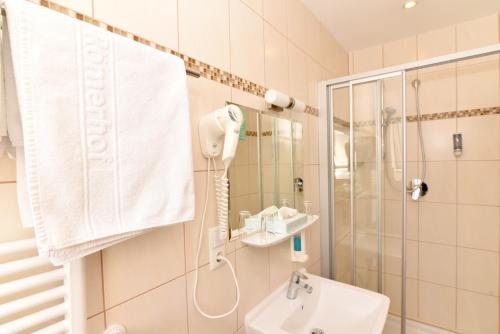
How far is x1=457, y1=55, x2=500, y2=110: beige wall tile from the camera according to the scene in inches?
71.6

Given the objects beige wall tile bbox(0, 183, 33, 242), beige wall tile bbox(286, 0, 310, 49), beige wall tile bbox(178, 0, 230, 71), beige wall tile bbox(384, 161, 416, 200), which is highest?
beige wall tile bbox(286, 0, 310, 49)

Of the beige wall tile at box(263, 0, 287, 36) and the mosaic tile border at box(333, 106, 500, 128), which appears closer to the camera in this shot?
the beige wall tile at box(263, 0, 287, 36)

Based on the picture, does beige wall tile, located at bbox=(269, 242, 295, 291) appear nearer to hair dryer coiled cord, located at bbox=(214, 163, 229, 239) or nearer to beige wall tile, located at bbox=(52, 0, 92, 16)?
hair dryer coiled cord, located at bbox=(214, 163, 229, 239)

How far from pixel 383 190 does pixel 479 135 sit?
926 millimetres

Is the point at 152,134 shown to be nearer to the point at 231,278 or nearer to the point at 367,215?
the point at 231,278

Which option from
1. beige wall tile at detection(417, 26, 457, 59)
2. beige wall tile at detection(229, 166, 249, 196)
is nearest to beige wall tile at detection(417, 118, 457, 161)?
beige wall tile at detection(417, 26, 457, 59)

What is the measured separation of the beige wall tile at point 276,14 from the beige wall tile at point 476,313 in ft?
7.71

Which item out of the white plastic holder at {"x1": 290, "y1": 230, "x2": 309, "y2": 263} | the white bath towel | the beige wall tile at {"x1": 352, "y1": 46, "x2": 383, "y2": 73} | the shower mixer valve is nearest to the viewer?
the white bath towel

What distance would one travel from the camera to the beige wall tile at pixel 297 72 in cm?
146

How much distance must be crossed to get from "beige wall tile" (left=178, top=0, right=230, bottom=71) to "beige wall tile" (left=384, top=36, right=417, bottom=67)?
1849 millimetres

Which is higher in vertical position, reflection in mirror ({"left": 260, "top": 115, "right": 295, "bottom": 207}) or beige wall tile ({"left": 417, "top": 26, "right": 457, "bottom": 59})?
beige wall tile ({"left": 417, "top": 26, "right": 457, "bottom": 59})

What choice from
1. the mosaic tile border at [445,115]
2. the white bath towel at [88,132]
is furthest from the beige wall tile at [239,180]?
the mosaic tile border at [445,115]

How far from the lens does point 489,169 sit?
73.0 inches

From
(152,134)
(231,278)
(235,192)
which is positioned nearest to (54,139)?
(152,134)
